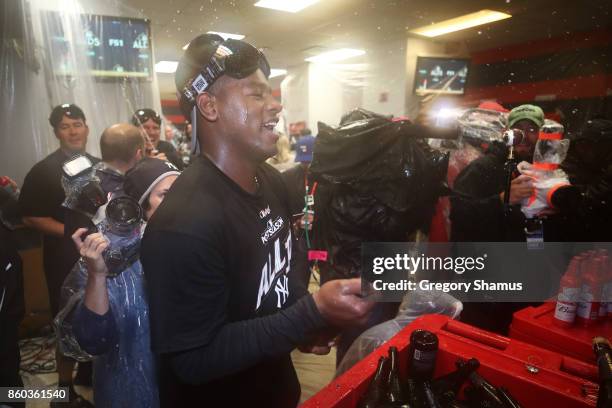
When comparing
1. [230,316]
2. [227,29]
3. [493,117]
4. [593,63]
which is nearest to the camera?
[230,316]

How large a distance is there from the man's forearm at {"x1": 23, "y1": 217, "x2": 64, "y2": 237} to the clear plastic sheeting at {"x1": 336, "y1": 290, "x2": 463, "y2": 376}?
1805mm

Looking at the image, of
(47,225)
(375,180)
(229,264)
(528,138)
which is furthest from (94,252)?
(528,138)

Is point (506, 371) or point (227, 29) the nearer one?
point (506, 371)

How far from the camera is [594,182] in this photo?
1456 millimetres

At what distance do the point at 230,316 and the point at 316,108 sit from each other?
6430 millimetres

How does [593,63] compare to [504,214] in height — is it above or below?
above

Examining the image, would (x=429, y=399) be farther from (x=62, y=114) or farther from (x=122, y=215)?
(x=62, y=114)

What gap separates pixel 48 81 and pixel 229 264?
2567mm

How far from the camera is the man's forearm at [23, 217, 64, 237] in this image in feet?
6.39

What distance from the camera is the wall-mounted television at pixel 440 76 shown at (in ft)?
15.6

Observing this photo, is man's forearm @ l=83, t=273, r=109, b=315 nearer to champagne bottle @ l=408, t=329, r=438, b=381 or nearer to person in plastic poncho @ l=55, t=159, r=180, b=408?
person in plastic poncho @ l=55, t=159, r=180, b=408

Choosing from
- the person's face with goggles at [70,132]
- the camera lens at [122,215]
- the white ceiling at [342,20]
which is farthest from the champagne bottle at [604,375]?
the person's face with goggles at [70,132]

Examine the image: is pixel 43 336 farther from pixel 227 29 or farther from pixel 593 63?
pixel 593 63

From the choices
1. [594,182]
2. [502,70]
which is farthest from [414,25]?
[594,182]
